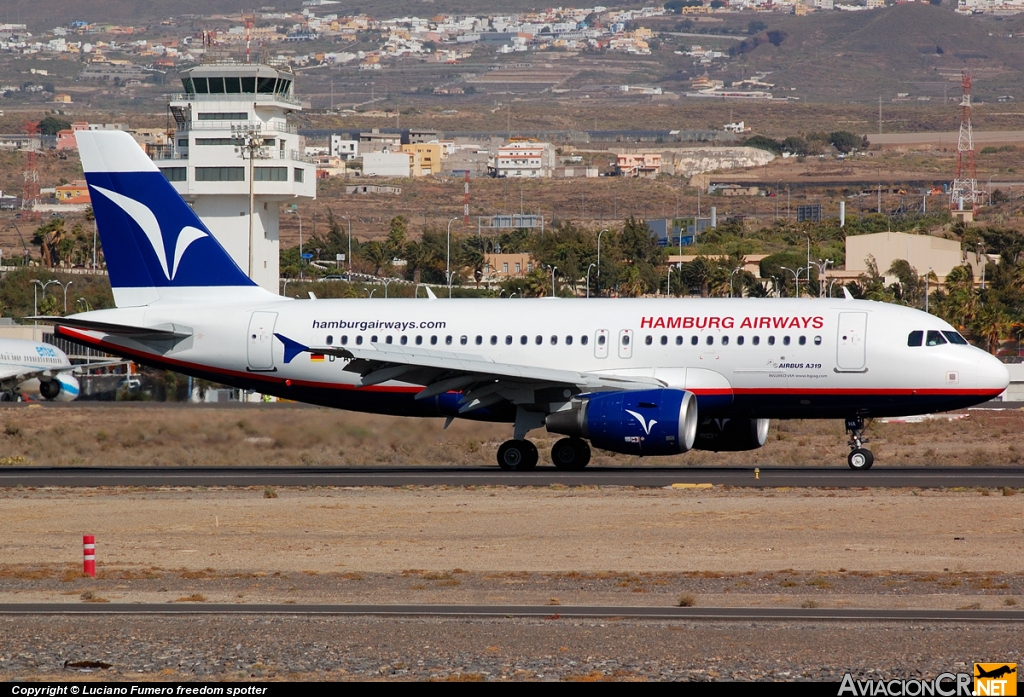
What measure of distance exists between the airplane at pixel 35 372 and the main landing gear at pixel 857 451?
53.2 meters

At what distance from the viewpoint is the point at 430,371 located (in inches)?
1273

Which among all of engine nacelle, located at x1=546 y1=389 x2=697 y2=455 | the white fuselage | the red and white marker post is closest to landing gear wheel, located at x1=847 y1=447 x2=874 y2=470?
the white fuselage

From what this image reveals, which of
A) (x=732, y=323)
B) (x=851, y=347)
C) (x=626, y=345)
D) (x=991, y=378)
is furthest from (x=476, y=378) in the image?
(x=991, y=378)

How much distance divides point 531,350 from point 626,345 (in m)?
2.24

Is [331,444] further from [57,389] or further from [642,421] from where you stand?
[57,389]

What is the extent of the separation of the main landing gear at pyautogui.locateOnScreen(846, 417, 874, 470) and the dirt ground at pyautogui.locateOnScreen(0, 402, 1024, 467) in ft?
14.2

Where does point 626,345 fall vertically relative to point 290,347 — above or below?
above

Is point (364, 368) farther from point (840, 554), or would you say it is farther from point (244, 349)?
point (840, 554)

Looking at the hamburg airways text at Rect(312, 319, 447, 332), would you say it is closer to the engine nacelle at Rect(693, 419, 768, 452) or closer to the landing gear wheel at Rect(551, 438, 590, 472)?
the landing gear wheel at Rect(551, 438, 590, 472)

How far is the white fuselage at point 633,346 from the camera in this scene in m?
31.9

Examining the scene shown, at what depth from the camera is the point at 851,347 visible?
31922mm

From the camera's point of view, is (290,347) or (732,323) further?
(290,347)

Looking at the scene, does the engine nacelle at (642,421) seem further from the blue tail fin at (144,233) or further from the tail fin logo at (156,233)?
the tail fin logo at (156,233)

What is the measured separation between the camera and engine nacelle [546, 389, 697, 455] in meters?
30.3
